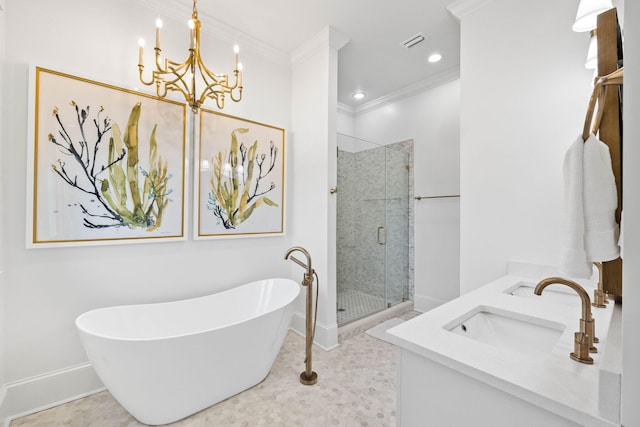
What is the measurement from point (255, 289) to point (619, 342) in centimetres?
216

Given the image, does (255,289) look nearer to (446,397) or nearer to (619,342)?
(446,397)

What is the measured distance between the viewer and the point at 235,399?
67.4 inches

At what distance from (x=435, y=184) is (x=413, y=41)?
151 cm

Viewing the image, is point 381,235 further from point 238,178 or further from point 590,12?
point 590,12

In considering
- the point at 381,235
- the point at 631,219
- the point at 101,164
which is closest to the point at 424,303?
the point at 381,235

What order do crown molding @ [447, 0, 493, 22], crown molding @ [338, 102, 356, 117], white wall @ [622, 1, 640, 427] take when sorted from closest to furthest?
white wall @ [622, 1, 640, 427] < crown molding @ [447, 0, 493, 22] < crown molding @ [338, 102, 356, 117]

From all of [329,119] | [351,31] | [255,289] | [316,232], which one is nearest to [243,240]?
[255,289]

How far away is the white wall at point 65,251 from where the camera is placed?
156 centimetres

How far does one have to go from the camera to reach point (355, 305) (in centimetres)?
310

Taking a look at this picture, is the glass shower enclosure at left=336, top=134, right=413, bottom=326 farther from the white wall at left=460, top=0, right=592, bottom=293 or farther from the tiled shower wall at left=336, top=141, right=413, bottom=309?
the white wall at left=460, top=0, right=592, bottom=293

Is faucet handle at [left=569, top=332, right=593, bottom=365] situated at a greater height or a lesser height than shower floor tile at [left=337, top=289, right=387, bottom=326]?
greater

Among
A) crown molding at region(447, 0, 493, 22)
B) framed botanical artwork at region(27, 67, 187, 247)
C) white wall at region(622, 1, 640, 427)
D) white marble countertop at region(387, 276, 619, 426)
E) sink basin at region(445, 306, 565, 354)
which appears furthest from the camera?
crown molding at region(447, 0, 493, 22)

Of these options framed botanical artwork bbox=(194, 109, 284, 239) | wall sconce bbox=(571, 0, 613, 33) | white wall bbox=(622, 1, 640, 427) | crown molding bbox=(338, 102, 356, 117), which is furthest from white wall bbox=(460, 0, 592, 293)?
crown molding bbox=(338, 102, 356, 117)

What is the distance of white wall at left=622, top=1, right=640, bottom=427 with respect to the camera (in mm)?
527
